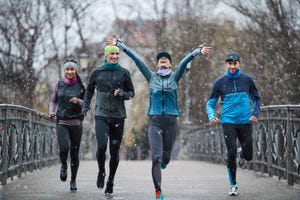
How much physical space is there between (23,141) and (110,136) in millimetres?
4054

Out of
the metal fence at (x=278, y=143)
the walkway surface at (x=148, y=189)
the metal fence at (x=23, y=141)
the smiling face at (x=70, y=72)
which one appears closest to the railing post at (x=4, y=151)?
the metal fence at (x=23, y=141)

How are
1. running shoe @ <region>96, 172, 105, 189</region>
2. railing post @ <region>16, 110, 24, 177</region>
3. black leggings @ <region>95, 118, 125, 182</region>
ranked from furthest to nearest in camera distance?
railing post @ <region>16, 110, 24, 177</region> → running shoe @ <region>96, 172, 105, 189</region> → black leggings @ <region>95, 118, 125, 182</region>

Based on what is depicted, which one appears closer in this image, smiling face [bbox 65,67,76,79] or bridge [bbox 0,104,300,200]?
bridge [bbox 0,104,300,200]

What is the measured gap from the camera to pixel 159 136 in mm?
8586

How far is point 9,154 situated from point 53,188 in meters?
1.54

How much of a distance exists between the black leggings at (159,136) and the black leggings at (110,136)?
718mm

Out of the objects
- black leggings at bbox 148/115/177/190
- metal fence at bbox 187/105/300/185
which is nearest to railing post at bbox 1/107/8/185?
black leggings at bbox 148/115/177/190

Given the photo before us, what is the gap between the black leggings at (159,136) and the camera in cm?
850

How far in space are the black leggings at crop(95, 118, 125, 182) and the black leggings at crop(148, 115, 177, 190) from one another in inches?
28.3

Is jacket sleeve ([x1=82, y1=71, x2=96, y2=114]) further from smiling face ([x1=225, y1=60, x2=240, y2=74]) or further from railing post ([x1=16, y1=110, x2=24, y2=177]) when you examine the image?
railing post ([x1=16, y1=110, x2=24, y2=177])

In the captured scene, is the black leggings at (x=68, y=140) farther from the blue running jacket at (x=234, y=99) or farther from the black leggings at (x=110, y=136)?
the blue running jacket at (x=234, y=99)

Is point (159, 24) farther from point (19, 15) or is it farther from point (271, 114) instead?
point (271, 114)

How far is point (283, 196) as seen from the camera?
9.08 meters

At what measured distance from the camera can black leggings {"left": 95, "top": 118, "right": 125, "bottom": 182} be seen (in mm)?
9164
